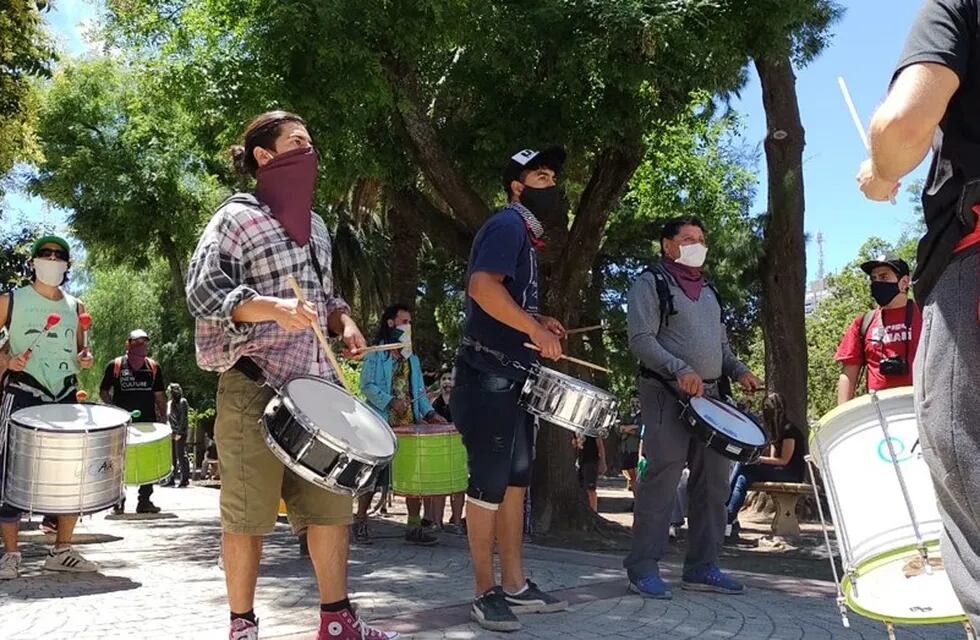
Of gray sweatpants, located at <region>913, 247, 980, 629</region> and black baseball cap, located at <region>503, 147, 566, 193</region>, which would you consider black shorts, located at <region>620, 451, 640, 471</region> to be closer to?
black baseball cap, located at <region>503, 147, 566, 193</region>

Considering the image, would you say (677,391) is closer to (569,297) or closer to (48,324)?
(48,324)

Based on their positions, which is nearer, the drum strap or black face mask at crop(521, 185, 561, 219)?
the drum strap

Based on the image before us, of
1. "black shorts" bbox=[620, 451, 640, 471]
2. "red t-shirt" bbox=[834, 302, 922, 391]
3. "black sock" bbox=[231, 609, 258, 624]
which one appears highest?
"red t-shirt" bbox=[834, 302, 922, 391]

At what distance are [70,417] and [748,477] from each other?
7.01m

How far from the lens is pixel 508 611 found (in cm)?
466

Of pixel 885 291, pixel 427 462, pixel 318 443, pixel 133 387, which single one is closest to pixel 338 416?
pixel 318 443

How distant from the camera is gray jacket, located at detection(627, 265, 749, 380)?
5.87 m

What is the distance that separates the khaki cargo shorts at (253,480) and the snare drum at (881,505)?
6.05ft

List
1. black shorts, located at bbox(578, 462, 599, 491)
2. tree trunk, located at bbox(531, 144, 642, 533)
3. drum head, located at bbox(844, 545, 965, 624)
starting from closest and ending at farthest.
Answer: drum head, located at bbox(844, 545, 965, 624) → tree trunk, located at bbox(531, 144, 642, 533) → black shorts, located at bbox(578, 462, 599, 491)

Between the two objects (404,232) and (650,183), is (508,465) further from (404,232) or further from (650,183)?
(650,183)

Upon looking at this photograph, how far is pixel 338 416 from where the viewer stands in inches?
149

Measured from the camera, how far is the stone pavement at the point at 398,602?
4652mm

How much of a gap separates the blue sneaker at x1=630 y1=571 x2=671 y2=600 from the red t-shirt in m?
2.16

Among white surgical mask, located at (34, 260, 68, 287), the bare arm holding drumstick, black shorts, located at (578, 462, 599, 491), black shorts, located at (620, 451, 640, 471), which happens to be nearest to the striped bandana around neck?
the bare arm holding drumstick
